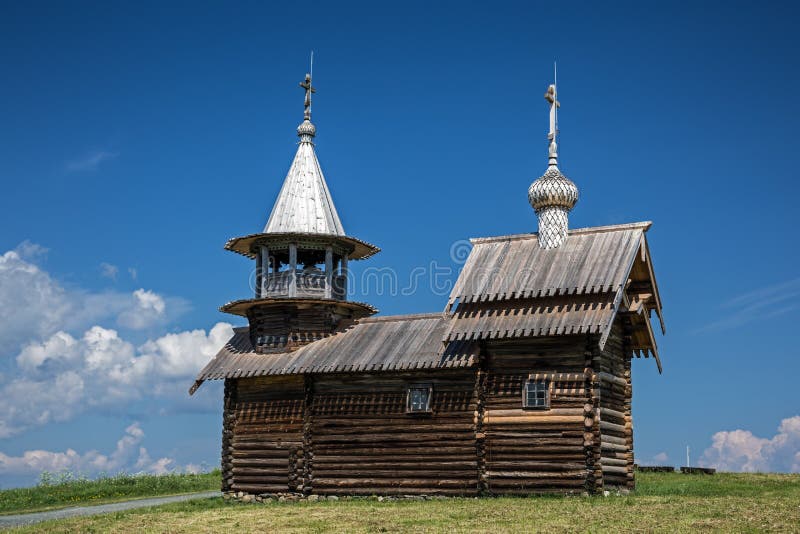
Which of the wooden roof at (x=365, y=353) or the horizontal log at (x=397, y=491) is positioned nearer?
the horizontal log at (x=397, y=491)

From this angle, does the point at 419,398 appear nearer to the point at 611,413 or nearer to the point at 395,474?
the point at 395,474

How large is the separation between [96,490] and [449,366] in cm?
1742

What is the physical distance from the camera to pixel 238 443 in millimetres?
31359

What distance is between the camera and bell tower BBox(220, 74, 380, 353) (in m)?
31.7

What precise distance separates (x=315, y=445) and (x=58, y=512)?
8.75 m

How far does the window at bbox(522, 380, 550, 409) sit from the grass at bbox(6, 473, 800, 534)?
Answer: 2.70m

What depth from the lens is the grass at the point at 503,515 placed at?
19.9m

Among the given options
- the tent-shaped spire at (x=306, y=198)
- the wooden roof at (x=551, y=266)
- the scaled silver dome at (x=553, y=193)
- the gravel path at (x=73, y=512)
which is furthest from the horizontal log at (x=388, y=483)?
the scaled silver dome at (x=553, y=193)

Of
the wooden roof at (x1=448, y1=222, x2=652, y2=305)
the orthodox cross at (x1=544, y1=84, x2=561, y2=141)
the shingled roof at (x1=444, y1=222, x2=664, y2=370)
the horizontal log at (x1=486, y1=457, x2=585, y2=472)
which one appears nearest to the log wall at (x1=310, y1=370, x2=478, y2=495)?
the horizontal log at (x1=486, y1=457, x2=585, y2=472)

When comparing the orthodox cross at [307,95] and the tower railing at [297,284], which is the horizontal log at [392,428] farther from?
the orthodox cross at [307,95]

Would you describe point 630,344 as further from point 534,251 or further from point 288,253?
point 288,253

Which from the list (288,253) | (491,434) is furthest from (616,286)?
(288,253)

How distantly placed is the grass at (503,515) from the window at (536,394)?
270 centimetres

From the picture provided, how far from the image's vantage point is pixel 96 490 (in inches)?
1447
